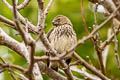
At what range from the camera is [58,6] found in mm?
7090

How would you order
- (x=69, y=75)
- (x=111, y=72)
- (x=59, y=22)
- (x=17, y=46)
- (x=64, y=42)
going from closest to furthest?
(x=69, y=75) → (x=17, y=46) → (x=64, y=42) → (x=59, y=22) → (x=111, y=72)

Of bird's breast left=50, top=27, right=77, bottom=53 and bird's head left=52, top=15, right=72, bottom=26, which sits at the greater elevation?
bird's head left=52, top=15, right=72, bottom=26

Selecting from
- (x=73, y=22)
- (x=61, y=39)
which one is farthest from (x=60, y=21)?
(x=73, y=22)

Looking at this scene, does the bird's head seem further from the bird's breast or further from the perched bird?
the bird's breast

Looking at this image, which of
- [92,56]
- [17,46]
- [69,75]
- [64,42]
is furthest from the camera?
[92,56]

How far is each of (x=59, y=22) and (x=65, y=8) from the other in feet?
4.03

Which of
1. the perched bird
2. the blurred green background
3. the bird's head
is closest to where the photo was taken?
the perched bird

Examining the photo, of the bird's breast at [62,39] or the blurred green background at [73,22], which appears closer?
the bird's breast at [62,39]

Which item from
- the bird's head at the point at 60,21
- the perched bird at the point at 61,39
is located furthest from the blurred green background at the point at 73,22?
the perched bird at the point at 61,39

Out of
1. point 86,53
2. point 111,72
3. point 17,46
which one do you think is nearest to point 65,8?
point 86,53

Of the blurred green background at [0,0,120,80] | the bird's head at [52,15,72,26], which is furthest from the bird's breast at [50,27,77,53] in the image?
the blurred green background at [0,0,120,80]

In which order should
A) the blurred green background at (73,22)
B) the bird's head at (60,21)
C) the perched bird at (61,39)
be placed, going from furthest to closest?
the blurred green background at (73,22)
the bird's head at (60,21)
the perched bird at (61,39)

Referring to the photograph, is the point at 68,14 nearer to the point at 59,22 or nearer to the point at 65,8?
the point at 65,8

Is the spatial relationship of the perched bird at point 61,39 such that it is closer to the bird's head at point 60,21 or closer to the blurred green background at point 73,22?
the bird's head at point 60,21
